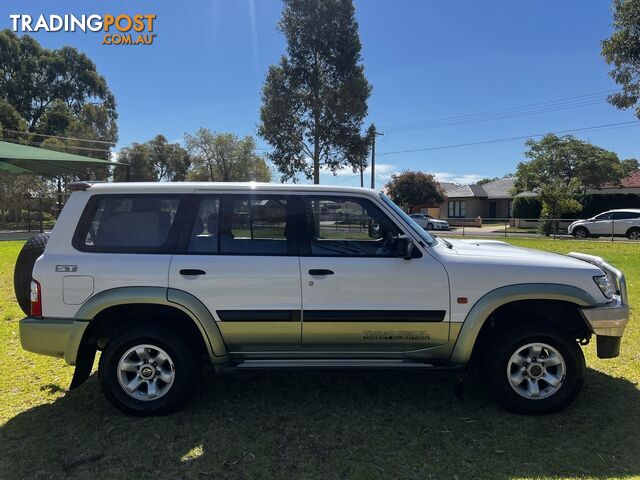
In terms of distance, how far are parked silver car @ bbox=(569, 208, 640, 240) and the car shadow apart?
853 inches

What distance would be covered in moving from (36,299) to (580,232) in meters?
25.5

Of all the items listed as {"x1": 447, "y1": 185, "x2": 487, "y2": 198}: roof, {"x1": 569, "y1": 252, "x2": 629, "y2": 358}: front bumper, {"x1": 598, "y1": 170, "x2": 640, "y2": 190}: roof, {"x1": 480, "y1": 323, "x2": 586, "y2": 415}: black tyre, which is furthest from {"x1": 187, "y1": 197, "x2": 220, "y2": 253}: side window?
{"x1": 447, "y1": 185, "x2": 487, "y2": 198}: roof

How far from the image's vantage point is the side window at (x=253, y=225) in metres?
3.63

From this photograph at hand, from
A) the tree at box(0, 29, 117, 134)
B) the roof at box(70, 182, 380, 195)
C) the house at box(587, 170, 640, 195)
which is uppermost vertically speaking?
the tree at box(0, 29, 117, 134)

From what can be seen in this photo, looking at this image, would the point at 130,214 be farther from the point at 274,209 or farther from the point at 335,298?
the point at 335,298

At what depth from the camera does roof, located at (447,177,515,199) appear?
162 ft

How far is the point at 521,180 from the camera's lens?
37.1m

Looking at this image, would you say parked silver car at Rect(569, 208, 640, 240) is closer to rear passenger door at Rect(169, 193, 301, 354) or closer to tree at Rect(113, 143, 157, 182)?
rear passenger door at Rect(169, 193, 301, 354)

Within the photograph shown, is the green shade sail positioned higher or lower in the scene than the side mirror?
higher

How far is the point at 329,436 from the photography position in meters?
3.32

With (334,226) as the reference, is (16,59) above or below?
above

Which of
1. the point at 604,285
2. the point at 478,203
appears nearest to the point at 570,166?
the point at 478,203

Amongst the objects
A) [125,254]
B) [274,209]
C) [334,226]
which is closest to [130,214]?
[125,254]

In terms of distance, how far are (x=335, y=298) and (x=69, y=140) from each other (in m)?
41.9
